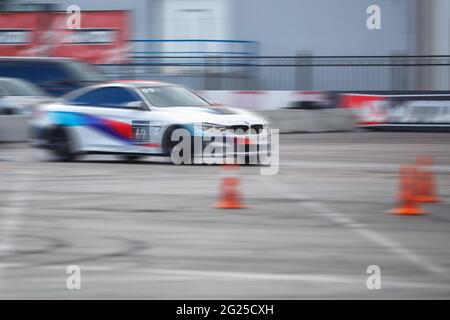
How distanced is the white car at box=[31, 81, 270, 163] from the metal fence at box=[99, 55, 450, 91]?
1091 cm

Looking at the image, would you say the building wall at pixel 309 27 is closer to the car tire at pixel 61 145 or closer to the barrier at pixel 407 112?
the barrier at pixel 407 112

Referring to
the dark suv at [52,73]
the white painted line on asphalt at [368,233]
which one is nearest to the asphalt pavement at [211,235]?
the white painted line on asphalt at [368,233]

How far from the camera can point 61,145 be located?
62.3ft

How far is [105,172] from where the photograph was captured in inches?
675

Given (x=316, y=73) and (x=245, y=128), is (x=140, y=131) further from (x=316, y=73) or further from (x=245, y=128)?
(x=316, y=73)

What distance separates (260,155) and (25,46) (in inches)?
770

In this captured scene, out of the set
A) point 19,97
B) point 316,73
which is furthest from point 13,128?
point 316,73

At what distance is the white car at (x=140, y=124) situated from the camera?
1740cm

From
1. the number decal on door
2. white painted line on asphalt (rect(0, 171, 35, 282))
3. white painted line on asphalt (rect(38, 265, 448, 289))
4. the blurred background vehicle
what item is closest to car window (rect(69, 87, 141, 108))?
the number decal on door

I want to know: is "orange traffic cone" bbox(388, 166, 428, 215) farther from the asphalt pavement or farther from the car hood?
the car hood

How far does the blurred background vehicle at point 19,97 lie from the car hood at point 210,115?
6.16 m
